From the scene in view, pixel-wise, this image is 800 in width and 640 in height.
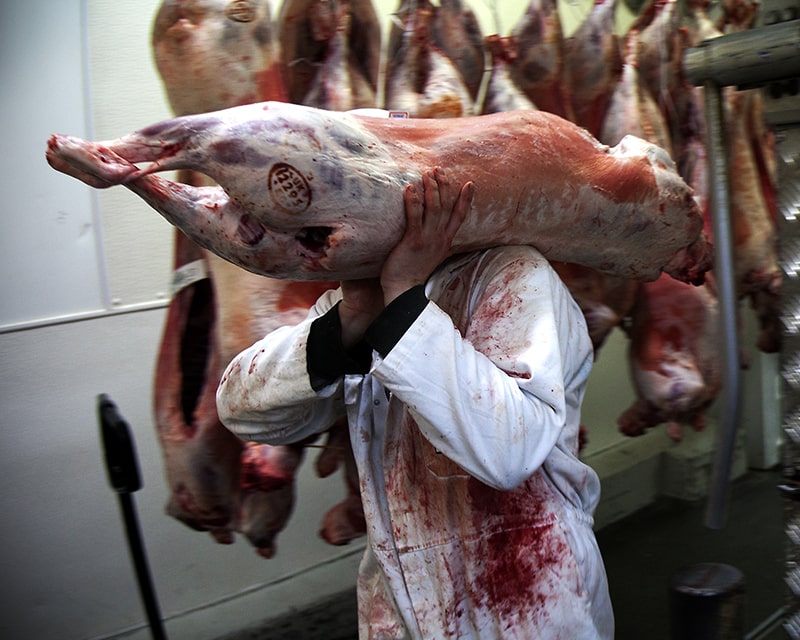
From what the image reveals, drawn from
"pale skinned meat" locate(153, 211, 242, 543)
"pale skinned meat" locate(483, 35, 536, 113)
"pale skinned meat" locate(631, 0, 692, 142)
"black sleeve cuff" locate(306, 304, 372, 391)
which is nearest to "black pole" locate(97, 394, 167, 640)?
"pale skinned meat" locate(153, 211, 242, 543)

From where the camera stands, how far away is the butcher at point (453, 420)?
136cm

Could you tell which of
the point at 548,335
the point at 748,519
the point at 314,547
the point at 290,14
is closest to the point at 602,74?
the point at 290,14

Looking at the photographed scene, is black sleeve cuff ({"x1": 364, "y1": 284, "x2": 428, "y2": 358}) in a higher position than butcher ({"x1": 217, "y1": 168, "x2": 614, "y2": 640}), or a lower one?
higher

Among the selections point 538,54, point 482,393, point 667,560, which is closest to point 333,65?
point 538,54

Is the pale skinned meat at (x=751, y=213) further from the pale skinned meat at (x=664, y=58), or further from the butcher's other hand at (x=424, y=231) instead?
the butcher's other hand at (x=424, y=231)

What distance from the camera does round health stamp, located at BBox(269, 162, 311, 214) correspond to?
135 centimetres

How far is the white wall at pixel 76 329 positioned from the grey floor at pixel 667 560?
0.55 meters

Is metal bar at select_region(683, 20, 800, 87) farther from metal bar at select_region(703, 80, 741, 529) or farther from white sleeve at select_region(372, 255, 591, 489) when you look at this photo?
white sleeve at select_region(372, 255, 591, 489)

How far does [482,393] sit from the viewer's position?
136 cm

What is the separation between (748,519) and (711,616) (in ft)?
9.96

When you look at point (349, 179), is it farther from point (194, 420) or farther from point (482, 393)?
point (194, 420)

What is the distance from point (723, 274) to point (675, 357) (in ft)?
4.82

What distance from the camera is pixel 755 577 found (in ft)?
12.8

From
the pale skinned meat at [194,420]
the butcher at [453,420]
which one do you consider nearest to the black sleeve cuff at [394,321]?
the butcher at [453,420]
